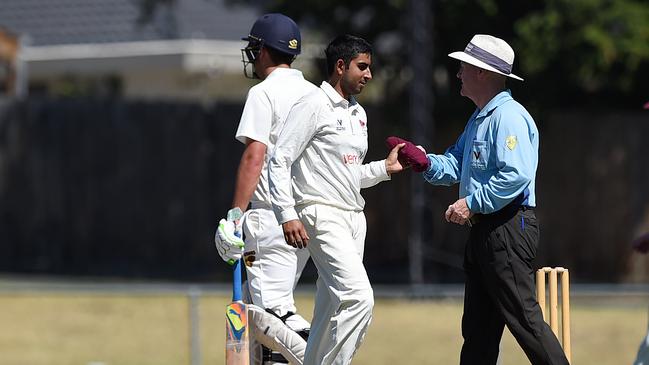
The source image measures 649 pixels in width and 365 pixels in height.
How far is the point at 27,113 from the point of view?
82.5 ft

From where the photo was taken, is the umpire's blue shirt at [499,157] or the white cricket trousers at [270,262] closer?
the umpire's blue shirt at [499,157]

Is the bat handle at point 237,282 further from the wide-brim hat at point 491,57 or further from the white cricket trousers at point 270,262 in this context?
the wide-brim hat at point 491,57

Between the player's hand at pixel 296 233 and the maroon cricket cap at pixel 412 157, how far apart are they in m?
0.71

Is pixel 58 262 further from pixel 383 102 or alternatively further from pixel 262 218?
pixel 262 218

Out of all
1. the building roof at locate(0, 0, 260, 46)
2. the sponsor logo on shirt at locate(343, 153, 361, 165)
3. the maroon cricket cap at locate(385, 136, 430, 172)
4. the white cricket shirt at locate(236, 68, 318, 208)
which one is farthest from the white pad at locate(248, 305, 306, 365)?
the building roof at locate(0, 0, 260, 46)

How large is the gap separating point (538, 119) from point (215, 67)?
35.7ft

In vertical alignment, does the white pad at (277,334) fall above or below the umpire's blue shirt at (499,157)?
below

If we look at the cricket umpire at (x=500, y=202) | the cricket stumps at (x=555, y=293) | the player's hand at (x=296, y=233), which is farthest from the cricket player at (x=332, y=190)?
the cricket stumps at (x=555, y=293)

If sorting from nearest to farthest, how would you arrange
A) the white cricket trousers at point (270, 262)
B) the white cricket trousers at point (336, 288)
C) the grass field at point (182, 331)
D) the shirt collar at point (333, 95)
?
the white cricket trousers at point (336, 288) → the shirt collar at point (333, 95) → the white cricket trousers at point (270, 262) → the grass field at point (182, 331)

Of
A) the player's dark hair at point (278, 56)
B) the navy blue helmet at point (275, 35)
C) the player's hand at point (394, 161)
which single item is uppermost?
the navy blue helmet at point (275, 35)

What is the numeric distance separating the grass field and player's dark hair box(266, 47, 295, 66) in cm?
417

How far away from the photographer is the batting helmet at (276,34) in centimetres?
853

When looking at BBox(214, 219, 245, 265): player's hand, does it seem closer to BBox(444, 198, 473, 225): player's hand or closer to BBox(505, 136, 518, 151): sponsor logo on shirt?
BBox(444, 198, 473, 225): player's hand

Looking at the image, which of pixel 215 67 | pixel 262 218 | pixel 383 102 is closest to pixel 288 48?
pixel 262 218
